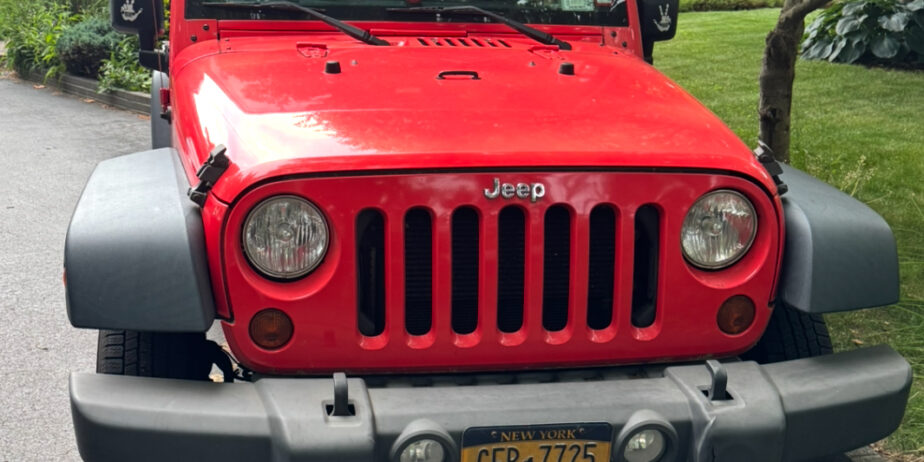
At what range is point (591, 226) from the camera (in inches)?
119

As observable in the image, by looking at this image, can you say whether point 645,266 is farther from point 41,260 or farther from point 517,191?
point 41,260

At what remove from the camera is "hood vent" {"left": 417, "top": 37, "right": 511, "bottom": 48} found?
13.6ft

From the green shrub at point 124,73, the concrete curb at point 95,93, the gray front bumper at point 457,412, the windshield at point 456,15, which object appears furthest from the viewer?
the green shrub at point 124,73

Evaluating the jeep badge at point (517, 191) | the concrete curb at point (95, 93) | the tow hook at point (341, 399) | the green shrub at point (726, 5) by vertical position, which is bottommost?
the concrete curb at point (95, 93)

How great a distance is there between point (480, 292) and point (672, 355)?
1.94 ft

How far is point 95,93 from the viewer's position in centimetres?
1321

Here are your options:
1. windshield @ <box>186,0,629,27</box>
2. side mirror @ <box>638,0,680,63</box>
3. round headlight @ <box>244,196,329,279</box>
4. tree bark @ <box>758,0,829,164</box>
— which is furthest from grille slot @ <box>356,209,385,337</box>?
tree bark @ <box>758,0,829,164</box>

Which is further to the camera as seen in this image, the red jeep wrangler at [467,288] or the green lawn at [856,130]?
the green lawn at [856,130]

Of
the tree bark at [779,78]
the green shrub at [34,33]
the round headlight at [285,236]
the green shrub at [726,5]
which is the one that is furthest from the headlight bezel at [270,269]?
the green shrub at [726,5]

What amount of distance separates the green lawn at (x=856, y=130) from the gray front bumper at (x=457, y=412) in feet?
4.18

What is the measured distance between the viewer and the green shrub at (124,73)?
12.8 m

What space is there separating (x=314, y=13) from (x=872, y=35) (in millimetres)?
10606

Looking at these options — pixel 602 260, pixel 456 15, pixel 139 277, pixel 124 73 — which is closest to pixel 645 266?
pixel 602 260

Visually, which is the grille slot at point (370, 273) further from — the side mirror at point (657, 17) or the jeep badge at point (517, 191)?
the side mirror at point (657, 17)
